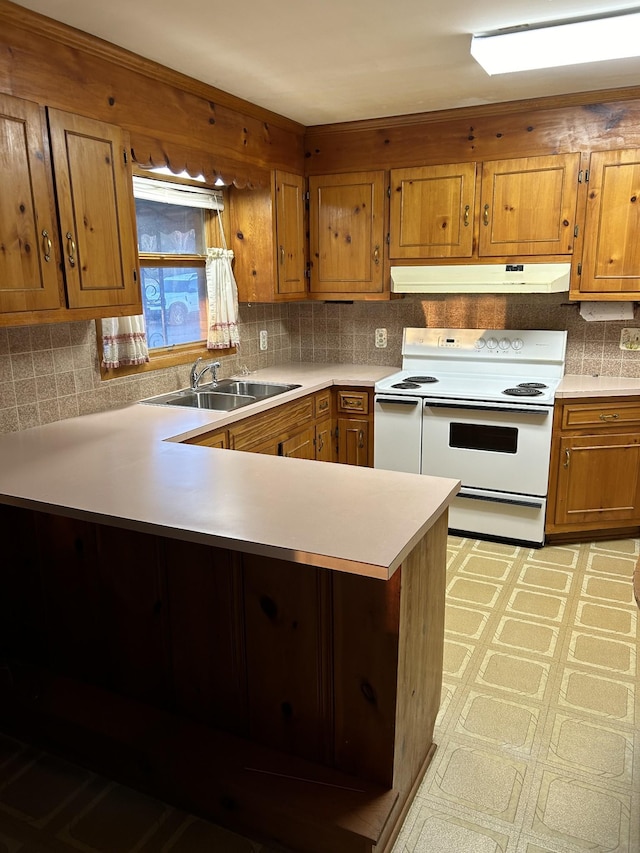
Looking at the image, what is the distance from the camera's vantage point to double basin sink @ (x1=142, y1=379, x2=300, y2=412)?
11.1 ft

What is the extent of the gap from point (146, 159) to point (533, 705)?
2721 millimetres

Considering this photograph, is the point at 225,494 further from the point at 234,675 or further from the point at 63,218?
the point at 63,218

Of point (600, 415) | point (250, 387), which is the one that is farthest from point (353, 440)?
point (600, 415)

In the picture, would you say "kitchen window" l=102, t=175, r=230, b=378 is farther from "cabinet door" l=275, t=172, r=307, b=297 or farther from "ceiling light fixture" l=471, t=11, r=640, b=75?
"ceiling light fixture" l=471, t=11, r=640, b=75

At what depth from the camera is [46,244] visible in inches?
90.0

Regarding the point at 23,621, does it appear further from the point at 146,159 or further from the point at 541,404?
the point at 541,404

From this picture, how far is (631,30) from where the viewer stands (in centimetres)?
232

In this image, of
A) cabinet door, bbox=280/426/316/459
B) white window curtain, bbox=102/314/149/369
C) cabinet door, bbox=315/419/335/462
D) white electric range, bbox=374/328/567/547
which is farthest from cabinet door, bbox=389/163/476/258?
white window curtain, bbox=102/314/149/369

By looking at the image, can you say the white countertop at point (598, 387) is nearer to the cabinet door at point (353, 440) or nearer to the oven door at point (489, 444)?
the oven door at point (489, 444)

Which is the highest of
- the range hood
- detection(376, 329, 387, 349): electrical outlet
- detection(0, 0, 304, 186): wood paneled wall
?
detection(0, 0, 304, 186): wood paneled wall

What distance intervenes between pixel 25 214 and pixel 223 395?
157 cm

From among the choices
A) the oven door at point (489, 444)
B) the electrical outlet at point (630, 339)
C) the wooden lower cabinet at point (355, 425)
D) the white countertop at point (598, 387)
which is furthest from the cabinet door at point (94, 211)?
the electrical outlet at point (630, 339)

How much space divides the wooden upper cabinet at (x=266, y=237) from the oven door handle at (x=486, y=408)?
116cm

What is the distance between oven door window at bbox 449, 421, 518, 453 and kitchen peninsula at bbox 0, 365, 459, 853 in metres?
1.70
